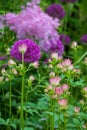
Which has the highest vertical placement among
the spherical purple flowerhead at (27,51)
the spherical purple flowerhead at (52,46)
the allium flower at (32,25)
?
the spherical purple flowerhead at (27,51)

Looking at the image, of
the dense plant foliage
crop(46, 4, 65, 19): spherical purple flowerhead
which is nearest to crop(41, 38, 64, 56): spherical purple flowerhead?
the dense plant foliage

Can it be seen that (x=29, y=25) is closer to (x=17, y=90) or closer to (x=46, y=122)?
(x=17, y=90)

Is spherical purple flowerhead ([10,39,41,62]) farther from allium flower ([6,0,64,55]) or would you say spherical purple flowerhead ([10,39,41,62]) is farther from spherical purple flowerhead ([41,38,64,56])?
spherical purple flowerhead ([41,38,64,56])

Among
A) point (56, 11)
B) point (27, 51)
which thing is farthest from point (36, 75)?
point (56, 11)

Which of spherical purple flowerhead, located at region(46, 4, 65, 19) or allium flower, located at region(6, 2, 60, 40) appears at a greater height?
allium flower, located at region(6, 2, 60, 40)

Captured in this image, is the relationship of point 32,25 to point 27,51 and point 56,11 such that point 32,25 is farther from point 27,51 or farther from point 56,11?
point 56,11

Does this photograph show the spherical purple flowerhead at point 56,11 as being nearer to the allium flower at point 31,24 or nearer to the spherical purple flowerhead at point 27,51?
the allium flower at point 31,24

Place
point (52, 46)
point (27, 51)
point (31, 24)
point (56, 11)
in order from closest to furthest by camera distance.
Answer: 1. point (27, 51)
2. point (31, 24)
3. point (52, 46)
4. point (56, 11)

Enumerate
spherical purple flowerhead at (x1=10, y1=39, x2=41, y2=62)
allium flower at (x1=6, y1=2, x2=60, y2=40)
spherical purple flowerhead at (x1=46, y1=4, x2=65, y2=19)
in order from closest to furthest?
spherical purple flowerhead at (x1=10, y1=39, x2=41, y2=62) → allium flower at (x1=6, y1=2, x2=60, y2=40) → spherical purple flowerhead at (x1=46, y1=4, x2=65, y2=19)

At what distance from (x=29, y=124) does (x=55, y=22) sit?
0.74 meters

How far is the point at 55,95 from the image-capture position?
133 cm

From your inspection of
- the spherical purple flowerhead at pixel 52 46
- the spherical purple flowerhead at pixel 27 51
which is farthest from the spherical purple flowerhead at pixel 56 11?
the spherical purple flowerhead at pixel 27 51

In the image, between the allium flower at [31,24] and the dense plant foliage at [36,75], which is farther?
the allium flower at [31,24]

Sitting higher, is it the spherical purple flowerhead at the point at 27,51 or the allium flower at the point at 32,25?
the spherical purple flowerhead at the point at 27,51
